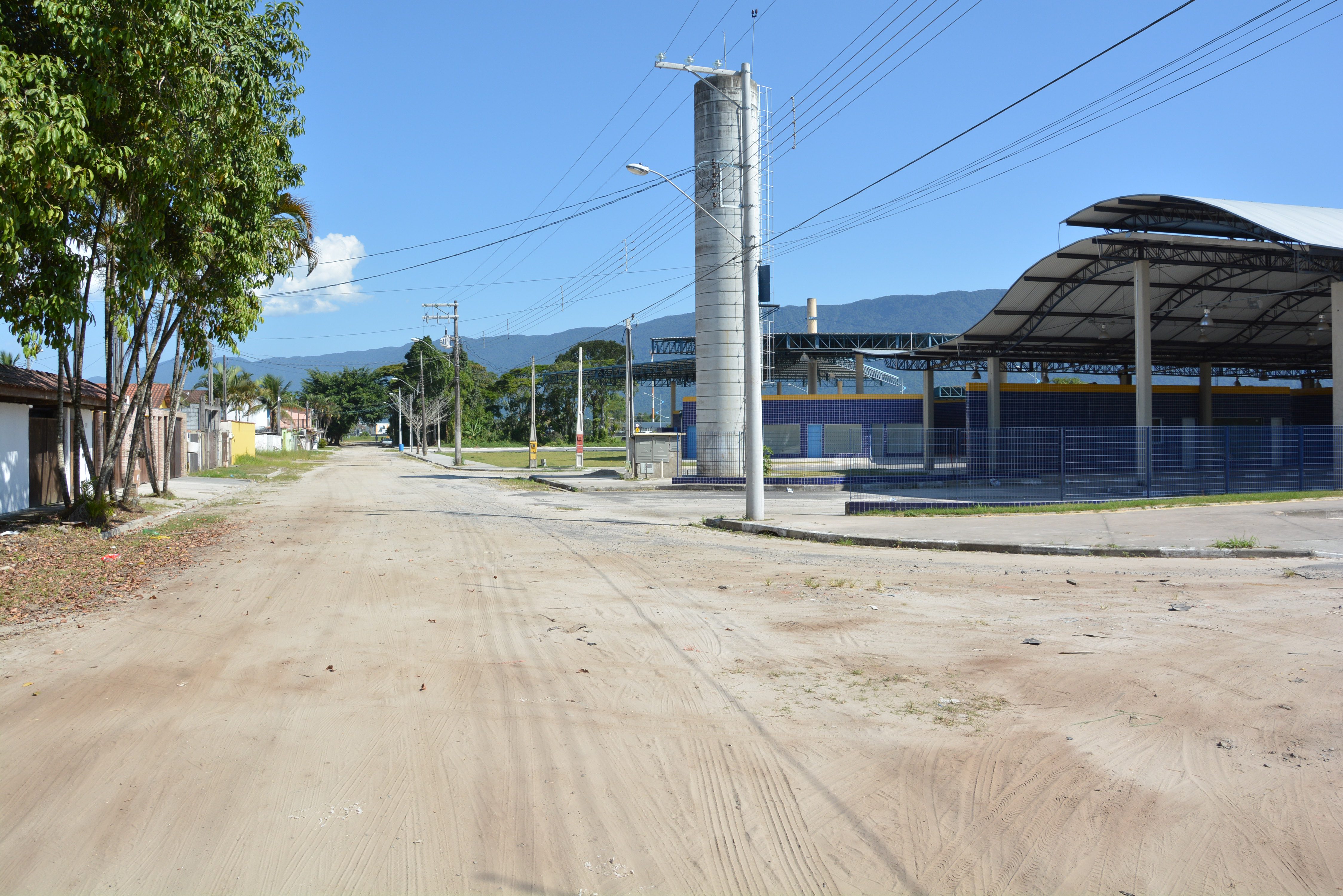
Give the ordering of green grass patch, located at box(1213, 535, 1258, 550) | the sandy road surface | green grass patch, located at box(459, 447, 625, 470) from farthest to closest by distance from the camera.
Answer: green grass patch, located at box(459, 447, 625, 470)
green grass patch, located at box(1213, 535, 1258, 550)
the sandy road surface

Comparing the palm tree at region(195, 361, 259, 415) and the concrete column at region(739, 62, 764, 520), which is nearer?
the concrete column at region(739, 62, 764, 520)

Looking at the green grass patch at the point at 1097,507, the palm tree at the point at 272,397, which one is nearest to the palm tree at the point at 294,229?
the green grass patch at the point at 1097,507

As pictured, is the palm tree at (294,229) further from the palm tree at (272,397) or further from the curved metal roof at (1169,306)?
the palm tree at (272,397)

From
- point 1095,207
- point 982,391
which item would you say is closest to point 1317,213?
point 1095,207

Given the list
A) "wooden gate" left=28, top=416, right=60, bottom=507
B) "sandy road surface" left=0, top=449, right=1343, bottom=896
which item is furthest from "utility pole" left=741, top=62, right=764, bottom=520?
"wooden gate" left=28, top=416, right=60, bottom=507

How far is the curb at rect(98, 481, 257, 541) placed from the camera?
1577 cm

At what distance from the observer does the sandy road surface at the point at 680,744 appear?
359 cm

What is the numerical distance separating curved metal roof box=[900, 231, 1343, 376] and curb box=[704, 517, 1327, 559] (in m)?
13.4

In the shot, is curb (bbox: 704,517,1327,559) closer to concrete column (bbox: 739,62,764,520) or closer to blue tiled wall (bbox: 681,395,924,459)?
concrete column (bbox: 739,62,764,520)

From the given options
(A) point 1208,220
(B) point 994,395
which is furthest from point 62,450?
(B) point 994,395

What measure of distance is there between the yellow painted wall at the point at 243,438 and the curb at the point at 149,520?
33766mm

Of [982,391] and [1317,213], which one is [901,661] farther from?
[982,391]

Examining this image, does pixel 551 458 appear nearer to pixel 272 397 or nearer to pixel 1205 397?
pixel 1205 397

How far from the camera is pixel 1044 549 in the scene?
529 inches
